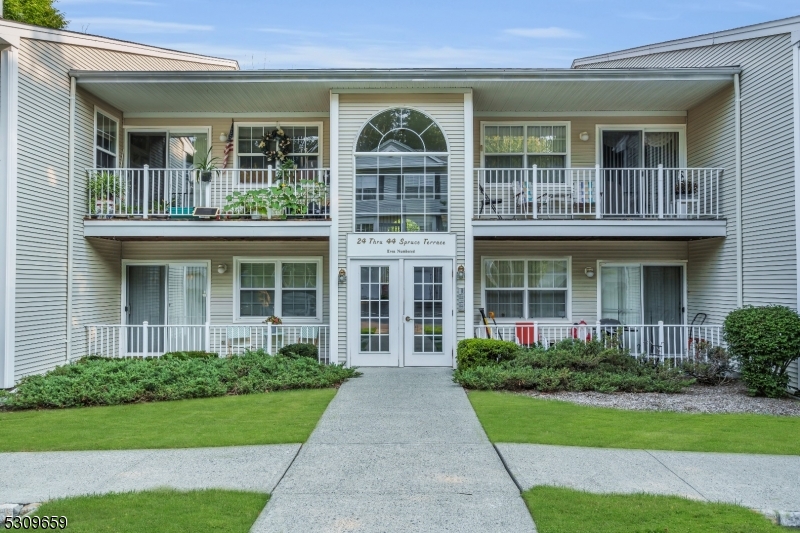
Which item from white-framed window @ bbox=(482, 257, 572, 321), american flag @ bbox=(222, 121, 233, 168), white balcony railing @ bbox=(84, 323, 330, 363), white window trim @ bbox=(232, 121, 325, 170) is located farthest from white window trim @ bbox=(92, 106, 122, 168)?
white-framed window @ bbox=(482, 257, 572, 321)

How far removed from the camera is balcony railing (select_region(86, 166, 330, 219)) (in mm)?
12375

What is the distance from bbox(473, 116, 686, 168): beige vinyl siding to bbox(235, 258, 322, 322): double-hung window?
4850 mm

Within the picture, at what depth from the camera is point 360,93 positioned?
41.2ft

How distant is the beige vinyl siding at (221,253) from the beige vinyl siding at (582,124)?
15.0 ft

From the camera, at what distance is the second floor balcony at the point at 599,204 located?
40.2ft

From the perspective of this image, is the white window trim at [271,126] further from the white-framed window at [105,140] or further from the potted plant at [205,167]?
the white-framed window at [105,140]

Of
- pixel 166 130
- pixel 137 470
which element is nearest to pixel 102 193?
pixel 166 130

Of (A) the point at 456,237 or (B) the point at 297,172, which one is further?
(B) the point at 297,172

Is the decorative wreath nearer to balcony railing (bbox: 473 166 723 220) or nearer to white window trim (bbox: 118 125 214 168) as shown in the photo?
white window trim (bbox: 118 125 214 168)

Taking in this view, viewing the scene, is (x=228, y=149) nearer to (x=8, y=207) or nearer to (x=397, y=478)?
(x=8, y=207)

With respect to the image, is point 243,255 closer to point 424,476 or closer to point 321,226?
point 321,226

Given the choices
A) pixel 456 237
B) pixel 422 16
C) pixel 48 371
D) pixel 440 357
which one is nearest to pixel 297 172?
pixel 456 237

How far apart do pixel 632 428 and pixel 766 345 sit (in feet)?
11.6

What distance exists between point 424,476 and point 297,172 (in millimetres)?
9050
